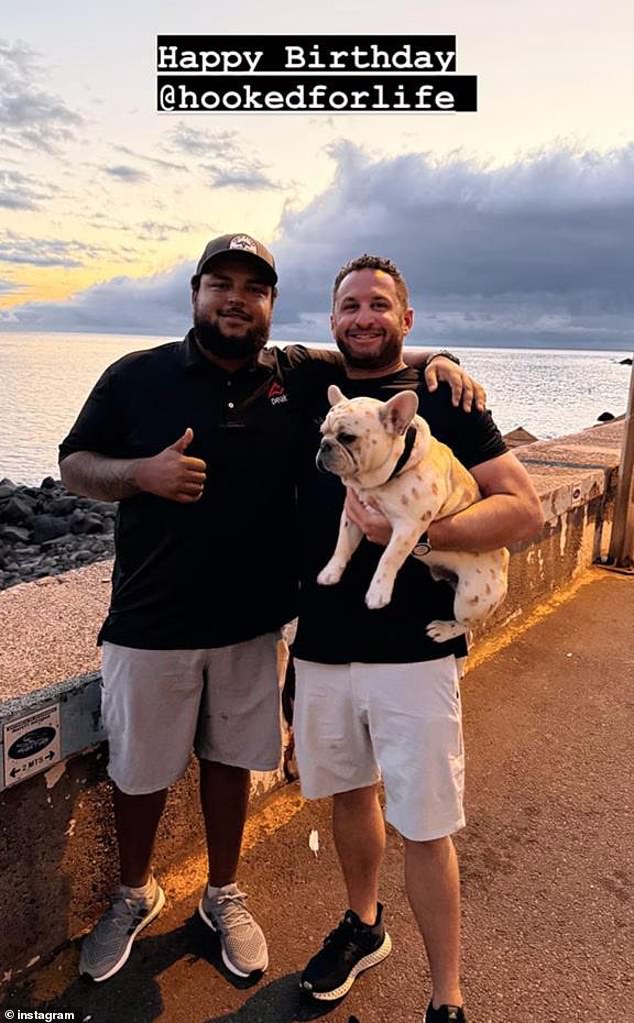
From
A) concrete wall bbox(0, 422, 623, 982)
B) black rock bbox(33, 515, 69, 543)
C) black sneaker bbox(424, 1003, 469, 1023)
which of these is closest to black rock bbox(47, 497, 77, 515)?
black rock bbox(33, 515, 69, 543)

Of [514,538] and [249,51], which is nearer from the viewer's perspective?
[514,538]

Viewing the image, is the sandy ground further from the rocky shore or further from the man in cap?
the rocky shore

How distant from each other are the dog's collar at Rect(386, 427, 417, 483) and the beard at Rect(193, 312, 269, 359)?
78cm

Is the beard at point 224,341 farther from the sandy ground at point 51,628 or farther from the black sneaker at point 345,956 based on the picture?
the black sneaker at point 345,956

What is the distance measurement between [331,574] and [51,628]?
4.79 ft

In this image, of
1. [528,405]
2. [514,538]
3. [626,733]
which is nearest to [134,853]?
[514,538]

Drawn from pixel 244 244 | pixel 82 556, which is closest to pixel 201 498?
pixel 244 244

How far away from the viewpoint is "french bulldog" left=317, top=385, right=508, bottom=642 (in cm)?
249

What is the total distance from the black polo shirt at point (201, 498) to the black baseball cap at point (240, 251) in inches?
11.9

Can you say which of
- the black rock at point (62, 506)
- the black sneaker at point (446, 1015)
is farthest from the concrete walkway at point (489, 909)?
the black rock at point (62, 506)

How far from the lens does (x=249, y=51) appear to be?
15.6 ft

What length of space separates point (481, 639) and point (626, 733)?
1.29 m

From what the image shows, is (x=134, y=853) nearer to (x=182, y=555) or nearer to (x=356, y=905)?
(x=356, y=905)

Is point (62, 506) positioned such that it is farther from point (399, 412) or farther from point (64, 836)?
point (399, 412)
